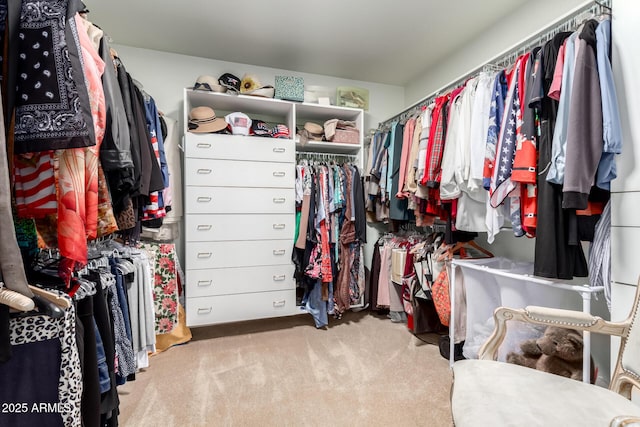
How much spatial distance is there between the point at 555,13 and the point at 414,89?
54.5 inches

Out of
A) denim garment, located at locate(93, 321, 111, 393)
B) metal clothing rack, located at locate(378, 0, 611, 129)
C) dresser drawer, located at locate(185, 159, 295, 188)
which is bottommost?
denim garment, located at locate(93, 321, 111, 393)

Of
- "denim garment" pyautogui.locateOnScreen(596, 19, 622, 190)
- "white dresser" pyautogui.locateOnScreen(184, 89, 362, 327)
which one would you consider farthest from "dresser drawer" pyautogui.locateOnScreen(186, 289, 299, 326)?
"denim garment" pyautogui.locateOnScreen(596, 19, 622, 190)

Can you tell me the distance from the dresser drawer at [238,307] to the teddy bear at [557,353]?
1.58m

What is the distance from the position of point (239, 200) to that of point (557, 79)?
1.94 meters

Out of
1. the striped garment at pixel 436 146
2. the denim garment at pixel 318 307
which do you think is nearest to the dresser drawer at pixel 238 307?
the denim garment at pixel 318 307

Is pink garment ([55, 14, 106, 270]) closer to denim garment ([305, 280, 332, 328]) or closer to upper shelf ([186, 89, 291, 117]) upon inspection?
upper shelf ([186, 89, 291, 117])

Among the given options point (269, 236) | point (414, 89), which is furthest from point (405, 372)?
point (414, 89)

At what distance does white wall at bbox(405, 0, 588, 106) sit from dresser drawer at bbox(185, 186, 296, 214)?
147cm

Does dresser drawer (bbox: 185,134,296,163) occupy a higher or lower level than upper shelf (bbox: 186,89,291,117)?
lower

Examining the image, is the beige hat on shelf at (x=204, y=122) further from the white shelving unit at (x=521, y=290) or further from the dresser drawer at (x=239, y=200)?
the white shelving unit at (x=521, y=290)

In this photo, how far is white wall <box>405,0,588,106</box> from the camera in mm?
1794

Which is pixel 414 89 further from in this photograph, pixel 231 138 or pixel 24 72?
pixel 24 72

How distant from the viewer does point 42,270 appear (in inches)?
38.8

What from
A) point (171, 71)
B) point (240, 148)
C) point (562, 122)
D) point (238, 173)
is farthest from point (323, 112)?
point (562, 122)
